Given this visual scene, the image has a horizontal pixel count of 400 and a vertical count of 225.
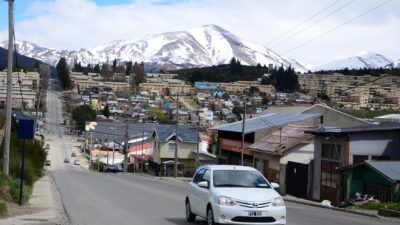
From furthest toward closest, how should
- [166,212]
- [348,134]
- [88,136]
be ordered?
[88,136], [348,134], [166,212]

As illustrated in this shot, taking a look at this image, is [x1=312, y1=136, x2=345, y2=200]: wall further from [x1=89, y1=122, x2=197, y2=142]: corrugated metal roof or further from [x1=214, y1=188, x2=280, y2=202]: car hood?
[x1=89, y1=122, x2=197, y2=142]: corrugated metal roof

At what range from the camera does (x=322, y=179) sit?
139 ft

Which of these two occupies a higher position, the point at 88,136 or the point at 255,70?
the point at 255,70

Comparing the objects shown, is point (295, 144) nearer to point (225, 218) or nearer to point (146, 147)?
point (225, 218)

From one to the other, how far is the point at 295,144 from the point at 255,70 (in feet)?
428

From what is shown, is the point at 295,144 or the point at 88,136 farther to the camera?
the point at 88,136

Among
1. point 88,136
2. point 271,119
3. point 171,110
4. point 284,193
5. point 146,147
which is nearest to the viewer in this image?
point 284,193

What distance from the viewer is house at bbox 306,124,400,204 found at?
40.4 meters

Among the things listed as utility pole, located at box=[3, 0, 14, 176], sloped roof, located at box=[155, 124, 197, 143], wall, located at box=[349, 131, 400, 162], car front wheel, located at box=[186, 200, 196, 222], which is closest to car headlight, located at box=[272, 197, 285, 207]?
car front wheel, located at box=[186, 200, 196, 222]

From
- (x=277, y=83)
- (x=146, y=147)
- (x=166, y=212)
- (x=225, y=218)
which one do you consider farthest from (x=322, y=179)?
(x=146, y=147)

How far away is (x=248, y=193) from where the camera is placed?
48.9ft

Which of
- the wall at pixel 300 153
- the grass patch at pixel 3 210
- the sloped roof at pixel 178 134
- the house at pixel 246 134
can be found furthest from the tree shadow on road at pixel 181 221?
the sloped roof at pixel 178 134

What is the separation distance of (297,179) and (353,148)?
6.54 m

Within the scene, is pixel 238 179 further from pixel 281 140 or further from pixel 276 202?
pixel 281 140
